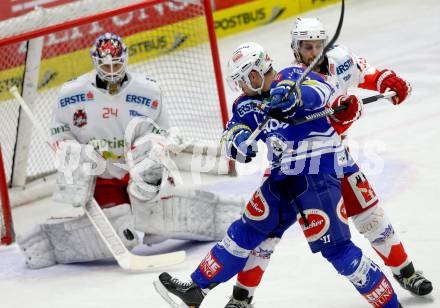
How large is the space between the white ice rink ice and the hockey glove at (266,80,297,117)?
3.34 feet

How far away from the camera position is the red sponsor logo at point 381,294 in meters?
4.46

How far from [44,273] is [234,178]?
175 centimetres

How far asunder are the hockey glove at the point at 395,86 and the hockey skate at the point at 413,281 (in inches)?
29.5

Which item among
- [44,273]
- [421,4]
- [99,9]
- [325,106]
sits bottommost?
[421,4]

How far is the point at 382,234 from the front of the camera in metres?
4.77

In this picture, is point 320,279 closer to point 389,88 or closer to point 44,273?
point 389,88

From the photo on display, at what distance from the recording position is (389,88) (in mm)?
5020

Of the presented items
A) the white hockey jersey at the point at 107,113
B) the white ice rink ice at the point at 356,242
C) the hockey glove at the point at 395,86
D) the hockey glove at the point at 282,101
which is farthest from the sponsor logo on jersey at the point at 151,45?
the hockey glove at the point at 282,101

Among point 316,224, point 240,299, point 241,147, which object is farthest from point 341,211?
point 240,299

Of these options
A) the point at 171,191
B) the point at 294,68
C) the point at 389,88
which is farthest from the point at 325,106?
the point at 171,191

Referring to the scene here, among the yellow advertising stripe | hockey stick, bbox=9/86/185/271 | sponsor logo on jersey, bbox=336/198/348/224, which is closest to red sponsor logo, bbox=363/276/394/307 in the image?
sponsor logo on jersey, bbox=336/198/348/224

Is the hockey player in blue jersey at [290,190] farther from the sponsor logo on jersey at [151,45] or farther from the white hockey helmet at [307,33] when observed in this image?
the sponsor logo on jersey at [151,45]

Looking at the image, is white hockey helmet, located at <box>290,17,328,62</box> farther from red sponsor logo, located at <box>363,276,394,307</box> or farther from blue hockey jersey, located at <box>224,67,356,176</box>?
red sponsor logo, located at <box>363,276,394,307</box>

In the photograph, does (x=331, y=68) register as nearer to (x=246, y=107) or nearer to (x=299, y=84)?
(x=246, y=107)
